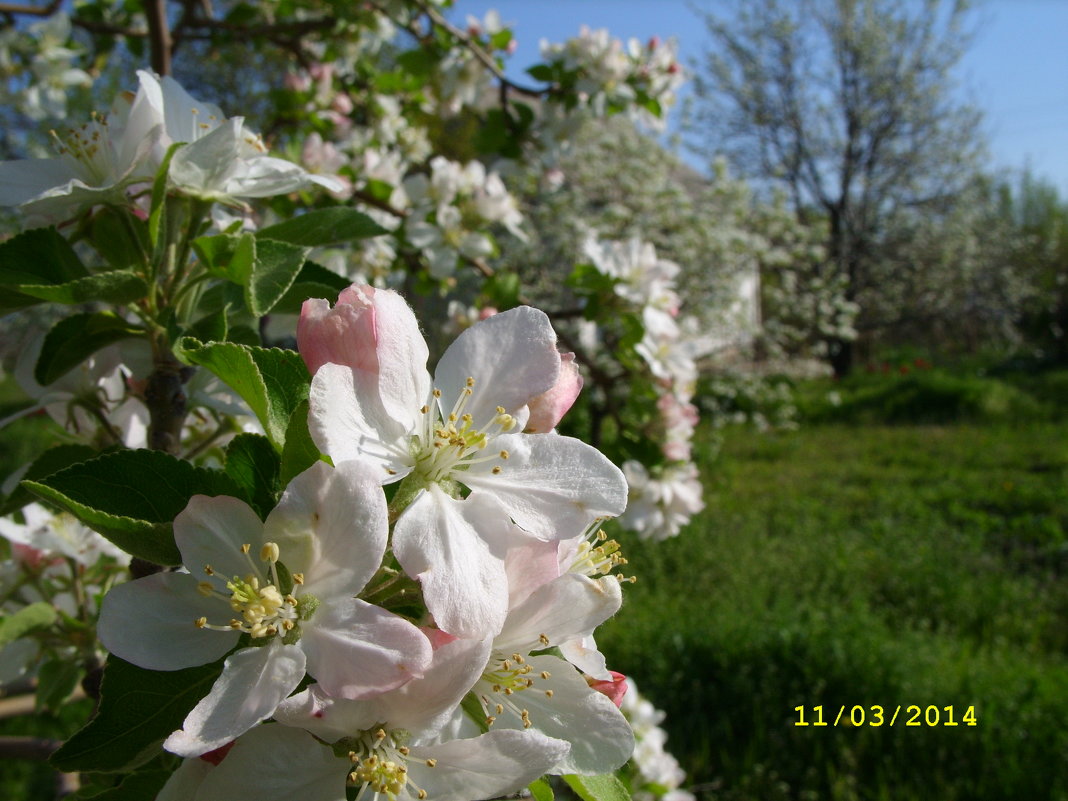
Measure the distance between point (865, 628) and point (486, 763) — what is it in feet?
12.6

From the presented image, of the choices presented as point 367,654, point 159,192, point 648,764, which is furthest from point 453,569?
point 648,764

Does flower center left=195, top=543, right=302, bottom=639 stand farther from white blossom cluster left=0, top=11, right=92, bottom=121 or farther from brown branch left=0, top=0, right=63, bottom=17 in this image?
white blossom cluster left=0, top=11, right=92, bottom=121

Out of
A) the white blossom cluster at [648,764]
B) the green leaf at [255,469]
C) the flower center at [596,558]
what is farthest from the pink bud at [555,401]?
the white blossom cluster at [648,764]

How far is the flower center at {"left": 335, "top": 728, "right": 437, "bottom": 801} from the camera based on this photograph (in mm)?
593

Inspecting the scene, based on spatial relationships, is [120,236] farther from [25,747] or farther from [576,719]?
[25,747]

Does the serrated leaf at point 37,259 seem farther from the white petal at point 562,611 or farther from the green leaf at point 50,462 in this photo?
the white petal at point 562,611

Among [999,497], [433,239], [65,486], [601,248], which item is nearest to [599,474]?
[65,486]

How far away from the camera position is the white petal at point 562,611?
658 millimetres

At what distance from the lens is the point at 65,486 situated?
24.5 inches

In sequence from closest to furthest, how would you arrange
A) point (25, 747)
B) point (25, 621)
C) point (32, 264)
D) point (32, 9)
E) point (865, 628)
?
point (32, 264)
point (25, 621)
point (25, 747)
point (32, 9)
point (865, 628)

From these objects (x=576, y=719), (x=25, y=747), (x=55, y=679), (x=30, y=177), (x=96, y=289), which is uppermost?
(x=30, y=177)

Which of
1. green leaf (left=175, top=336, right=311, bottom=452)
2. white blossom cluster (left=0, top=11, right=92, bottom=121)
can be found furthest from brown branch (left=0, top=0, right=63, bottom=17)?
green leaf (left=175, top=336, right=311, bottom=452)

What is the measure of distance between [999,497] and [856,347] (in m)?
8.38

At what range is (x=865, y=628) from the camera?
3.97m
